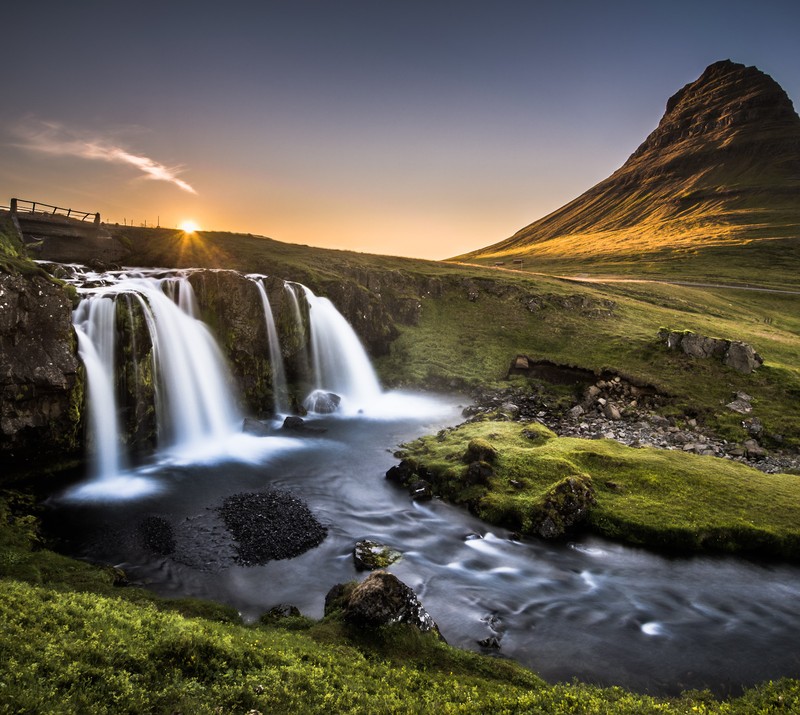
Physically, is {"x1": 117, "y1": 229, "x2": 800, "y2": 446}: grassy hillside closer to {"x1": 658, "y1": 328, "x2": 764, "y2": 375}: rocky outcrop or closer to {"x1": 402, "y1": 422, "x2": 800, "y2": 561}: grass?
{"x1": 658, "y1": 328, "x2": 764, "y2": 375}: rocky outcrop

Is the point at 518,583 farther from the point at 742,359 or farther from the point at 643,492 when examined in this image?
the point at 742,359

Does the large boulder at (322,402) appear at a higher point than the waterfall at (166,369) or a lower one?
lower

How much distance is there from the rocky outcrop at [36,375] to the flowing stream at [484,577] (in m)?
2.35

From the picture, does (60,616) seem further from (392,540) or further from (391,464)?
(391,464)

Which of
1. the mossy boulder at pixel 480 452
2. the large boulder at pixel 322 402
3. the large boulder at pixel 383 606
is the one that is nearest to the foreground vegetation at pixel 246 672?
the large boulder at pixel 383 606

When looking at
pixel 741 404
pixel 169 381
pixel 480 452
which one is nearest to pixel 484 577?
pixel 480 452

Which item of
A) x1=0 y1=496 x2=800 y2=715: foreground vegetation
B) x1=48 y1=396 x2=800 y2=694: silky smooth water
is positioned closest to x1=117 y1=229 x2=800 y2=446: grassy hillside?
x1=48 y1=396 x2=800 y2=694: silky smooth water

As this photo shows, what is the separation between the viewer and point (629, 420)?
3262cm

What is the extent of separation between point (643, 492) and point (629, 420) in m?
12.9

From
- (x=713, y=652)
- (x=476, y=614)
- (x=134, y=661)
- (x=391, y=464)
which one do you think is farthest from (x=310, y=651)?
(x=391, y=464)

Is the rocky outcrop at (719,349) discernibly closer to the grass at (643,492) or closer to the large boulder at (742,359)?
the large boulder at (742,359)

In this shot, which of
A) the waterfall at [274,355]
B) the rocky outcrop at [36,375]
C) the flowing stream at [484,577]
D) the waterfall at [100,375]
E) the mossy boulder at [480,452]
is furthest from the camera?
the waterfall at [274,355]

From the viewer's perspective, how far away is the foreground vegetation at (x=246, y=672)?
25.1 feet

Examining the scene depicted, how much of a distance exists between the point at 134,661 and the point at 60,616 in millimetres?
2228
